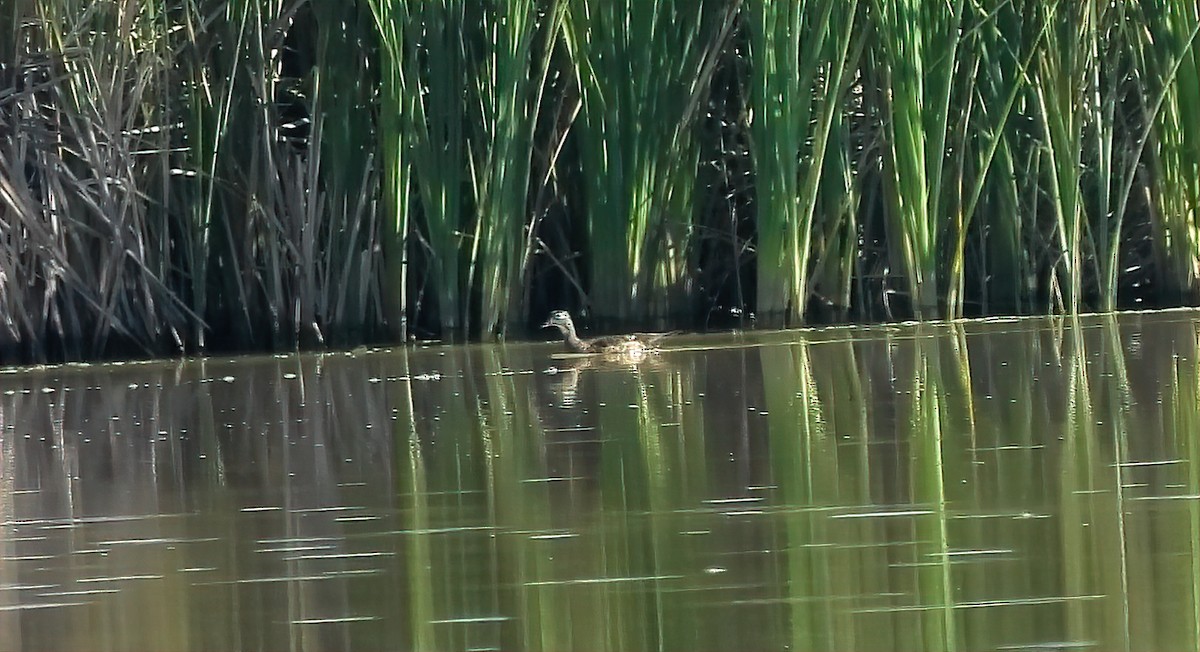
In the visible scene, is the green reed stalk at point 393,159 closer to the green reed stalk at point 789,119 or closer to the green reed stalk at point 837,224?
the green reed stalk at point 789,119

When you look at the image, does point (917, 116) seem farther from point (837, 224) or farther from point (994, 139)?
point (837, 224)

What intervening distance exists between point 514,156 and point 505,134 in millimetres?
110

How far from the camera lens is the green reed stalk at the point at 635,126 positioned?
746 centimetres

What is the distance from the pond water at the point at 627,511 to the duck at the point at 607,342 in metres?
0.45

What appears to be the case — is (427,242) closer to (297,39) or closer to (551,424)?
(297,39)

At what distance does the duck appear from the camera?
6766 mm

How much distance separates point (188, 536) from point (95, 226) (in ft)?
13.5

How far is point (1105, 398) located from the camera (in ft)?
16.7

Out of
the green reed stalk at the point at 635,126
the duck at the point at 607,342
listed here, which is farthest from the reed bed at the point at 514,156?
the duck at the point at 607,342

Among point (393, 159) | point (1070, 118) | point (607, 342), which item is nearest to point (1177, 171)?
point (1070, 118)

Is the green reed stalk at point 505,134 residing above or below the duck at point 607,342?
above

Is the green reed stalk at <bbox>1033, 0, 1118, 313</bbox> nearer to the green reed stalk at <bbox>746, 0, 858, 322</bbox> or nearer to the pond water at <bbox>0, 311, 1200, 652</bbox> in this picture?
the green reed stalk at <bbox>746, 0, 858, 322</bbox>

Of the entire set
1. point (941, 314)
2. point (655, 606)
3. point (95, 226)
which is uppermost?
point (95, 226)

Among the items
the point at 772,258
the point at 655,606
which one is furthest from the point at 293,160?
the point at 655,606
